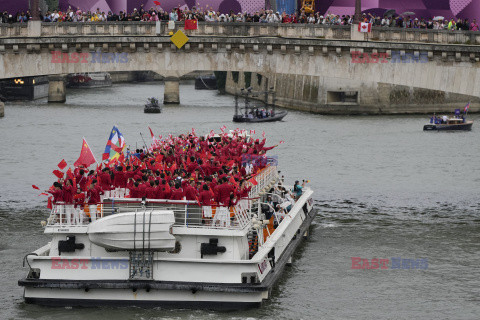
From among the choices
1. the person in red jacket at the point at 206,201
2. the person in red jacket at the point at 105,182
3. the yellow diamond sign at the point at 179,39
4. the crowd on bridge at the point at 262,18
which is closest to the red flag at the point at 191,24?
the yellow diamond sign at the point at 179,39

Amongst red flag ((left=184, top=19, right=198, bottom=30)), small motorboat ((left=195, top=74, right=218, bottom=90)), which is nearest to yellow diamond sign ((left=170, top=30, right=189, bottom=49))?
red flag ((left=184, top=19, right=198, bottom=30))

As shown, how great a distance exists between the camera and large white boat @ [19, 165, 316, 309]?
2708 centimetres

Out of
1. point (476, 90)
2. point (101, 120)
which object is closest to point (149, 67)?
point (476, 90)

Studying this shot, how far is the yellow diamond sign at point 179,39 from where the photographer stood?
50.8m

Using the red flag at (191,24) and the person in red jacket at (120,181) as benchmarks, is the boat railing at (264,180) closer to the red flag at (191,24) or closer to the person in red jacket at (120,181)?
the person in red jacket at (120,181)

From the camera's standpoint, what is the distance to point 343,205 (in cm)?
4472

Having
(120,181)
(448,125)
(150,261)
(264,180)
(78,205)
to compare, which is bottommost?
(448,125)

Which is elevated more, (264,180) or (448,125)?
(264,180)

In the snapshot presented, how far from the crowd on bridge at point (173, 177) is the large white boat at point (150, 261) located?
0.35 meters

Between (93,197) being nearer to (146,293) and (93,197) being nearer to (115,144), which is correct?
(146,293)

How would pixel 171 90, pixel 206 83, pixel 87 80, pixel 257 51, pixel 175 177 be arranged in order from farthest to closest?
1. pixel 206 83
2. pixel 87 80
3. pixel 171 90
4. pixel 257 51
5. pixel 175 177

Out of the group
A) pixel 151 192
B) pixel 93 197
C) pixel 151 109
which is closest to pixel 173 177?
pixel 151 192

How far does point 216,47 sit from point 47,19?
10.7m

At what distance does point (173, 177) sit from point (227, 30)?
23921 millimetres
